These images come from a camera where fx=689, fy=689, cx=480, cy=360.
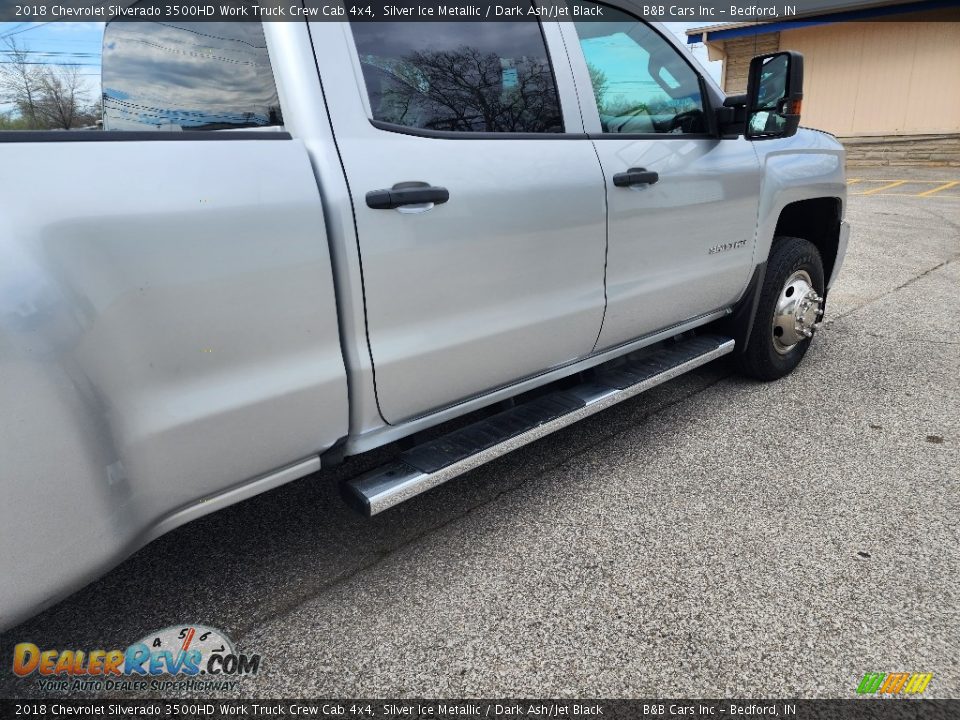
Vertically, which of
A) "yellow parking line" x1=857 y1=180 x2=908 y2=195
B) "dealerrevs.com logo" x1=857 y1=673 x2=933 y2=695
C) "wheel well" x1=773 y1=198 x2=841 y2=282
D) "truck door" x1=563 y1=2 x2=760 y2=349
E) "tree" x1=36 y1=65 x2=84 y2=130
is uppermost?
"tree" x1=36 y1=65 x2=84 y2=130

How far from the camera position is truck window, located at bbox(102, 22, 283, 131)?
1.75m

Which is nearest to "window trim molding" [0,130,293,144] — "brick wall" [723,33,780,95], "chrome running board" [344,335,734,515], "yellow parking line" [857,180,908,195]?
"chrome running board" [344,335,734,515]

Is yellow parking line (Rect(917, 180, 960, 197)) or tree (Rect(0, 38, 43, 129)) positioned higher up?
tree (Rect(0, 38, 43, 129))

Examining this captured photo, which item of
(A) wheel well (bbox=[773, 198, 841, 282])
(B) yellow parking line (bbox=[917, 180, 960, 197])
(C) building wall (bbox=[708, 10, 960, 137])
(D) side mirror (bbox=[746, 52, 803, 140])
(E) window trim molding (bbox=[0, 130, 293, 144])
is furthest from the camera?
(C) building wall (bbox=[708, 10, 960, 137])

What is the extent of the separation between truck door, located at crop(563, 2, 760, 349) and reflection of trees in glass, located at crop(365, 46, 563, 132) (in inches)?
8.6

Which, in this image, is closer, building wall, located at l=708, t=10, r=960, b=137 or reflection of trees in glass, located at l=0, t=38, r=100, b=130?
reflection of trees in glass, located at l=0, t=38, r=100, b=130

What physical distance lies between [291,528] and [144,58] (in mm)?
1663

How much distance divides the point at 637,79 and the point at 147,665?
9.20ft

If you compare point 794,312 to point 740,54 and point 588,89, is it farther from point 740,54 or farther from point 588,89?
point 740,54

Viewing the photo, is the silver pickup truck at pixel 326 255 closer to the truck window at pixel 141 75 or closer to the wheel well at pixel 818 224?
the truck window at pixel 141 75

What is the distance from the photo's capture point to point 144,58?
1807 mm

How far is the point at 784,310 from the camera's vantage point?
3.81 metres

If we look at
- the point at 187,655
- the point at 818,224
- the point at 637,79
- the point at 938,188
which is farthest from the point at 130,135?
the point at 938,188

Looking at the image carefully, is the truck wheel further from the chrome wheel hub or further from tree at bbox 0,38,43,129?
tree at bbox 0,38,43,129
